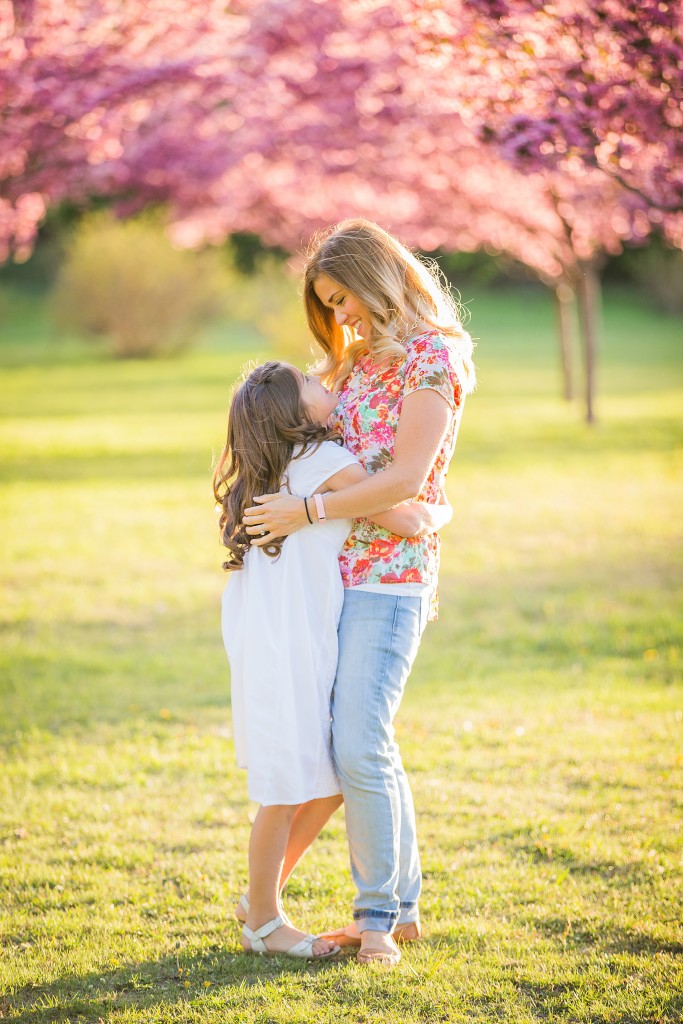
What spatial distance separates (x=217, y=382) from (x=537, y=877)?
2182cm

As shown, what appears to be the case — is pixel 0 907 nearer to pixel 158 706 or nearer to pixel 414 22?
pixel 158 706

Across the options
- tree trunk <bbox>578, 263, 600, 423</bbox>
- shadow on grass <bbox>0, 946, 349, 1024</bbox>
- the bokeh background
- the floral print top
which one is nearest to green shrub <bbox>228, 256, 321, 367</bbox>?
the bokeh background

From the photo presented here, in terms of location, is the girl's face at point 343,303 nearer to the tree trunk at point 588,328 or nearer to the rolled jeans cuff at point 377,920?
the rolled jeans cuff at point 377,920

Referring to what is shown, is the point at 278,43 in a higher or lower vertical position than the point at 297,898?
higher

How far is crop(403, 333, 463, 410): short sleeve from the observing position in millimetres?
2902

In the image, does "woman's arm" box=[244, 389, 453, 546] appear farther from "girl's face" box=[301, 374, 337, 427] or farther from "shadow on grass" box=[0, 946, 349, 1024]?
"shadow on grass" box=[0, 946, 349, 1024]

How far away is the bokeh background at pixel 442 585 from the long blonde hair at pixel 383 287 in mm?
1488

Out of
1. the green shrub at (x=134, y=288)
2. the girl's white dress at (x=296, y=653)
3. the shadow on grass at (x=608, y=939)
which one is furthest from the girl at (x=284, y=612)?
the green shrub at (x=134, y=288)

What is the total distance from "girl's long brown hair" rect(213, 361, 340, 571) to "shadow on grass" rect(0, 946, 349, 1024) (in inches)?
44.7

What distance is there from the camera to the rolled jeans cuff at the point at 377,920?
10.0 feet

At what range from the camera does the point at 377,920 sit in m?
3.05

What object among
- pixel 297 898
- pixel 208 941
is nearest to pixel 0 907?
pixel 208 941

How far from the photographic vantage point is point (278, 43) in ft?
27.8

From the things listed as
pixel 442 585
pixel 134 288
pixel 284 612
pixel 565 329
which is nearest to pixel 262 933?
pixel 284 612
